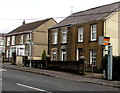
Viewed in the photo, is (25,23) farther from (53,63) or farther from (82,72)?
(82,72)

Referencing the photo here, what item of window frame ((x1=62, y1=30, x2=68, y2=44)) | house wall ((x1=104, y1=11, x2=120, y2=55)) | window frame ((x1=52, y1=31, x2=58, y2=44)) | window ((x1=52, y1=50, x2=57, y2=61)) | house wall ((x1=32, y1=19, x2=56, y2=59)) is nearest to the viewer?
house wall ((x1=104, y1=11, x2=120, y2=55))

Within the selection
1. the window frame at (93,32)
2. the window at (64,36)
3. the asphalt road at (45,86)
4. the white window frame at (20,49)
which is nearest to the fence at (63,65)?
the window frame at (93,32)

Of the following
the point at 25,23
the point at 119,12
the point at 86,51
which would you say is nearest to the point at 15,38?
the point at 25,23

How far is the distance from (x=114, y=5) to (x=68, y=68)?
11124mm

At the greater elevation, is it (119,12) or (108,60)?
(119,12)

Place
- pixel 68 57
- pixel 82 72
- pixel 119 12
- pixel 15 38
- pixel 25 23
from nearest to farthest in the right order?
1. pixel 82 72
2. pixel 119 12
3. pixel 68 57
4. pixel 15 38
5. pixel 25 23

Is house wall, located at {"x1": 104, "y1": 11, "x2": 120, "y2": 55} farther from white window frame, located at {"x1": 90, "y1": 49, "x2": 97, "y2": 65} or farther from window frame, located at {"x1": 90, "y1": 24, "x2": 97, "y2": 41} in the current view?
white window frame, located at {"x1": 90, "y1": 49, "x2": 97, "y2": 65}

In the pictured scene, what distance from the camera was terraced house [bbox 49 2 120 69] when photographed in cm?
2466

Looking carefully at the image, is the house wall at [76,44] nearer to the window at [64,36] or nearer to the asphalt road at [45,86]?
the window at [64,36]

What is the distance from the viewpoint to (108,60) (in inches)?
639

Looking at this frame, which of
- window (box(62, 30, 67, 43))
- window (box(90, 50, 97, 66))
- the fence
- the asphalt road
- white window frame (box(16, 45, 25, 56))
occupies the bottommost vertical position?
the asphalt road

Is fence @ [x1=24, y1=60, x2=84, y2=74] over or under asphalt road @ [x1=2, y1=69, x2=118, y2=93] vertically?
over

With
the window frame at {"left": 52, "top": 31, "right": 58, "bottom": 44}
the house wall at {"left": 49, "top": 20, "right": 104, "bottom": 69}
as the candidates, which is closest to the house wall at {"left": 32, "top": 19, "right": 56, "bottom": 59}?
the house wall at {"left": 49, "top": 20, "right": 104, "bottom": 69}

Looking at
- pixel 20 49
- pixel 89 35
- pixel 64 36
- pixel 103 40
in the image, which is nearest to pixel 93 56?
pixel 89 35
